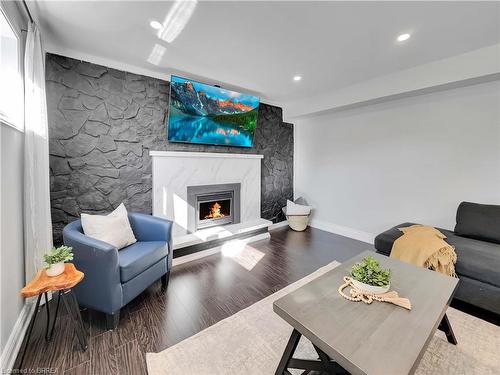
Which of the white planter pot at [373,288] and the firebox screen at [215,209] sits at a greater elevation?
the firebox screen at [215,209]

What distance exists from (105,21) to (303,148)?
365cm

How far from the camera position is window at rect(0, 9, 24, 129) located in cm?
138

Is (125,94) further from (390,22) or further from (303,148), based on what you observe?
(303,148)

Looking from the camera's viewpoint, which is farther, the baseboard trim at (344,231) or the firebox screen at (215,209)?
the baseboard trim at (344,231)

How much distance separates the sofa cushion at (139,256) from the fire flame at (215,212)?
1.36 meters

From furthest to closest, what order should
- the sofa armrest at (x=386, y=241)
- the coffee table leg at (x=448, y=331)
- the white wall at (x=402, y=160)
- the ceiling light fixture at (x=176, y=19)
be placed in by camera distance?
the white wall at (x=402, y=160) < the sofa armrest at (x=386, y=241) < the ceiling light fixture at (x=176, y=19) < the coffee table leg at (x=448, y=331)

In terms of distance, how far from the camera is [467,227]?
7.97ft

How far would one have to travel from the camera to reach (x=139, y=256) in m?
1.83

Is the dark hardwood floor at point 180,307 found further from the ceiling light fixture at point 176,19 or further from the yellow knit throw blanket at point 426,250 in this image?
the ceiling light fixture at point 176,19

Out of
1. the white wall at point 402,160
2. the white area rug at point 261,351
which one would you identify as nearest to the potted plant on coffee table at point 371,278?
the white area rug at point 261,351

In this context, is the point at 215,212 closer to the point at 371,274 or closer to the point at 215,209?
the point at 215,209

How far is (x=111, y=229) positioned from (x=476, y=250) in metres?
3.47

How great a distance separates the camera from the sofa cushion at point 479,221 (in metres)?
2.30

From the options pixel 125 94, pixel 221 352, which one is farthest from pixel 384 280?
pixel 125 94
